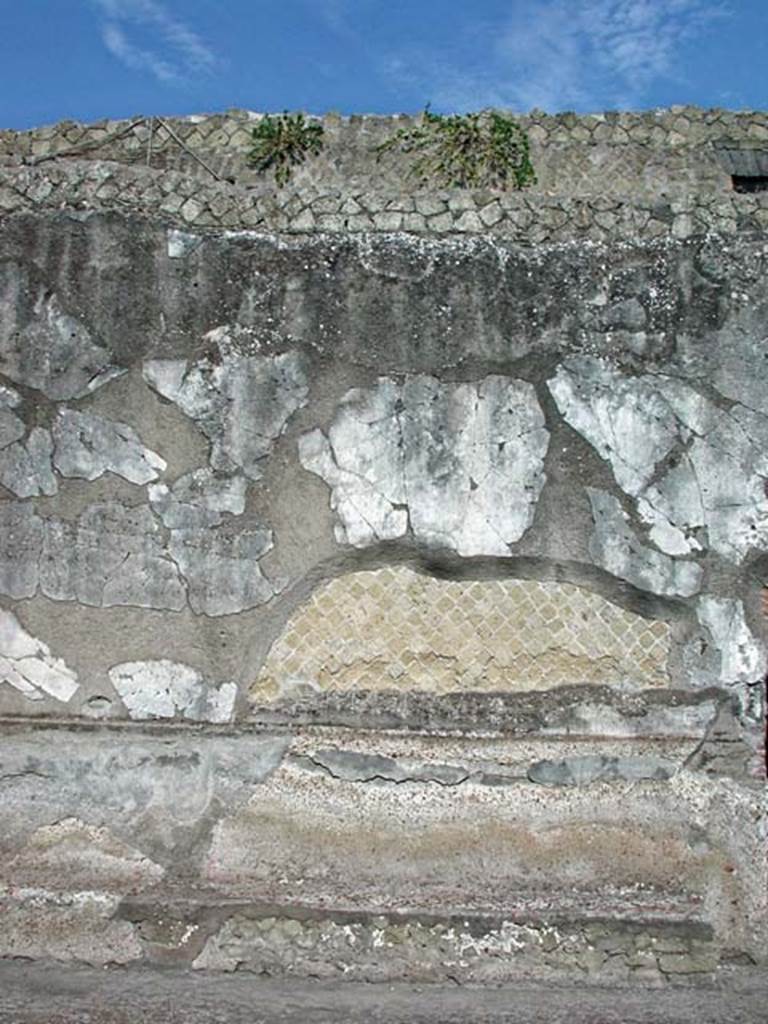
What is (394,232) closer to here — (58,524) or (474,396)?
(474,396)

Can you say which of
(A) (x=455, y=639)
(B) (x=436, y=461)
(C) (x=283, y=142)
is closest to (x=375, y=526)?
(B) (x=436, y=461)

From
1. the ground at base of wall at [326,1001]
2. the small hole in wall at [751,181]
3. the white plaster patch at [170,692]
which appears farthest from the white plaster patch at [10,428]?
the small hole in wall at [751,181]

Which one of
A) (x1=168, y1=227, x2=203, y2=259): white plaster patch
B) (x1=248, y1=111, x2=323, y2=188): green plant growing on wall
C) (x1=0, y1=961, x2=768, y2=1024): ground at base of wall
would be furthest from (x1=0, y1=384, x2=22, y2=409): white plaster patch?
(x1=248, y1=111, x2=323, y2=188): green plant growing on wall

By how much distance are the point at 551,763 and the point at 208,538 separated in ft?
3.93

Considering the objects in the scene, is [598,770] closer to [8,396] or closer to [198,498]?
[198,498]

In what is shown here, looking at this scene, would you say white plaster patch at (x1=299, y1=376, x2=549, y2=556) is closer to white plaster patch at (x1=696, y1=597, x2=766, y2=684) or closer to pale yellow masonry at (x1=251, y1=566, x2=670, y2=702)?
pale yellow masonry at (x1=251, y1=566, x2=670, y2=702)

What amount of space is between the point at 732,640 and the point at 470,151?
6.07 meters

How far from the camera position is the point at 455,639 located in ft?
11.7

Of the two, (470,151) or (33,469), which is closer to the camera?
(33,469)

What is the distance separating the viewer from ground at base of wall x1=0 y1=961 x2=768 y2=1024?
2.98 metres

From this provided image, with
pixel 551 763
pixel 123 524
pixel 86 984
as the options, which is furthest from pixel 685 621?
pixel 86 984

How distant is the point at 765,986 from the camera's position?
128 inches

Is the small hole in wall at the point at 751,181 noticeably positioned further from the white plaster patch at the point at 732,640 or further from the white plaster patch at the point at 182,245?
the white plaster patch at the point at 182,245

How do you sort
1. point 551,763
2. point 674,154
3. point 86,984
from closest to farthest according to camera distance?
point 86,984
point 551,763
point 674,154
